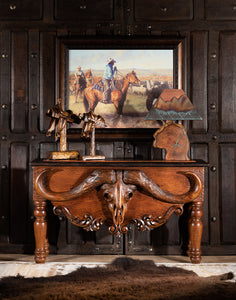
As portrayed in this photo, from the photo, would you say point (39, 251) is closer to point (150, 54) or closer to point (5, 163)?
point (5, 163)

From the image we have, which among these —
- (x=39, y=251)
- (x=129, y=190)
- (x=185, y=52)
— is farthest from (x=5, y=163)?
(x=185, y=52)

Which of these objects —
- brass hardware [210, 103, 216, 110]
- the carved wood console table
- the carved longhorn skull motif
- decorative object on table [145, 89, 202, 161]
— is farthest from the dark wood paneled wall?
the carved longhorn skull motif

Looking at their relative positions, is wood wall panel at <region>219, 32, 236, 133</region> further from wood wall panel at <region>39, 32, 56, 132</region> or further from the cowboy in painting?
wood wall panel at <region>39, 32, 56, 132</region>

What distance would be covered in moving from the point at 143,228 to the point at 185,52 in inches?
70.5

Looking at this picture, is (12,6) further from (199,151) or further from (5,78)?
(199,151)

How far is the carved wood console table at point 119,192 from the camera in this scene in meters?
3.06

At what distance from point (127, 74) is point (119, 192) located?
4.19 feet

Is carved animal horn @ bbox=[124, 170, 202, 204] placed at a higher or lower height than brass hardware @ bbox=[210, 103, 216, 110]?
lower

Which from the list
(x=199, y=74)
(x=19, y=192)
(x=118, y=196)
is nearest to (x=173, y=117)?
(x=199, y=74)

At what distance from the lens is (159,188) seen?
3.09m

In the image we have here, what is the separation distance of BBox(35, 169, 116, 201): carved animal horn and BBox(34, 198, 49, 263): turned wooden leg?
0.11 metres

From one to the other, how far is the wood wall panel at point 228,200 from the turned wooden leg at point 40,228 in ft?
5.80

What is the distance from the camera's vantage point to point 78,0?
3.63 m

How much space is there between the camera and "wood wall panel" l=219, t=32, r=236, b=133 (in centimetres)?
362
